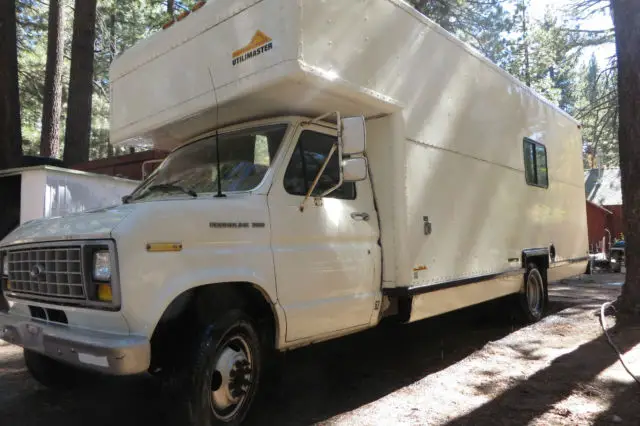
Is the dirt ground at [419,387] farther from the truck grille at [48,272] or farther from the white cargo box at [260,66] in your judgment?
the white cargo box at [260,66]

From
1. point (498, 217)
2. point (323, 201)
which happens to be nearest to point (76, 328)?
point (323, 201)

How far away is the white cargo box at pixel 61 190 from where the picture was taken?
288 inches

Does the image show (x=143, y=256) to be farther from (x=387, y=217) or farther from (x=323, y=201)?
(x=387, y=217)

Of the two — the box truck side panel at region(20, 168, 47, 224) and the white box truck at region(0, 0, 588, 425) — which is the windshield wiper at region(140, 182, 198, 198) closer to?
the white box truck at region(0, 0, 588, 425)

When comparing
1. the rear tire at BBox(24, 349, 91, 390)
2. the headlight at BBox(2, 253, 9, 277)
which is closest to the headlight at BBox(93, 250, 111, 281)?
the headlight at BBox(2, 253, 9, 277)

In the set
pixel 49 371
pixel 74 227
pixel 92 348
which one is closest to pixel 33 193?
pixel 49 371

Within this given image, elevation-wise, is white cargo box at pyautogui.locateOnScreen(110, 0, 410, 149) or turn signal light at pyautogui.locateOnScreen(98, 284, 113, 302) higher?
white cargo box at pyautogui.locateOnScreen(110, 0, 410, 149)

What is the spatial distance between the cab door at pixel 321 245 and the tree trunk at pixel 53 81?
11712 millimetres

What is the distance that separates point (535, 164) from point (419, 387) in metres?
4.32

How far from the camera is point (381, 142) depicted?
4656 mm

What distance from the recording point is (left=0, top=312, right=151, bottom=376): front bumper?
2.76 metres

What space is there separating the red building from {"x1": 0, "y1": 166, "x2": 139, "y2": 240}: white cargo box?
25.5 m

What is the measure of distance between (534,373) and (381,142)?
2.59m

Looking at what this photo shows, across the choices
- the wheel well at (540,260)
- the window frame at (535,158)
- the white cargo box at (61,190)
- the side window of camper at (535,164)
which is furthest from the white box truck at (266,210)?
the white cargo box at (61,190)
